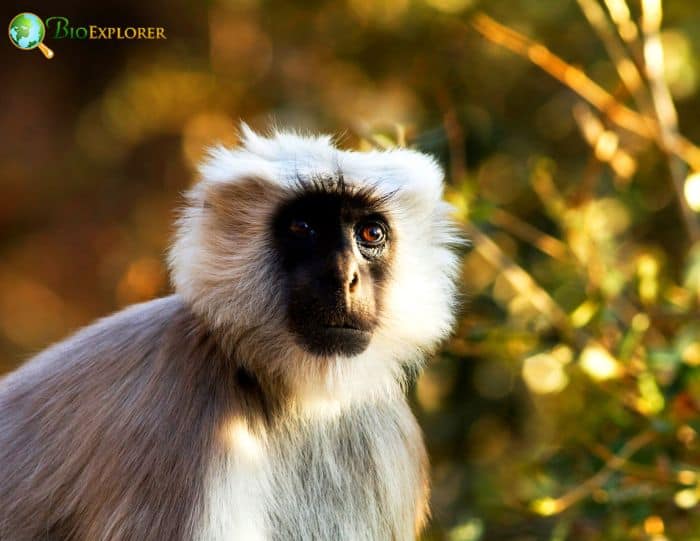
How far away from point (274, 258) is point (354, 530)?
2.96 ft

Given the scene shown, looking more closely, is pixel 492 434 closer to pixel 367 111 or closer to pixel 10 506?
pixel 367 111

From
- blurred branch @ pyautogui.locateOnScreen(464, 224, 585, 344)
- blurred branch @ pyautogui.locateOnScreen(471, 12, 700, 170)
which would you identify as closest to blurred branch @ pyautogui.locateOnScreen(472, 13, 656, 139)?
blurred branch @ pyautogui.locateOnScreen(471, 12, 700, 170)

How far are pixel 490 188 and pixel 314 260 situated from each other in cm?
343

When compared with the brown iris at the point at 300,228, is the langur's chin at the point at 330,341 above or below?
below

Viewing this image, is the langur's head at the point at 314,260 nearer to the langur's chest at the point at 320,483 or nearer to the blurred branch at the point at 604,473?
the langur's chest at the point at 320,483

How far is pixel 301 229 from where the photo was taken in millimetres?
3422

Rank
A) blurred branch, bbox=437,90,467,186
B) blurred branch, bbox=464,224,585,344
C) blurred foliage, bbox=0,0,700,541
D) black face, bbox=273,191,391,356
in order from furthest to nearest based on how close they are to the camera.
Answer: blurred branch, bbox=437,90,467,186 < blurred branch, bbox=464,224,585,344 < blurred foliage, bbox=0,0,700,541 < black face, bbox=273,191,391,356

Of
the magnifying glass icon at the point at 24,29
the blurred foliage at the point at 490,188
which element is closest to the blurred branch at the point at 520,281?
the blurred foliage at the point at 490,188

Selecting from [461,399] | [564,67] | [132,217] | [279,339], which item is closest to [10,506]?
[279,339]

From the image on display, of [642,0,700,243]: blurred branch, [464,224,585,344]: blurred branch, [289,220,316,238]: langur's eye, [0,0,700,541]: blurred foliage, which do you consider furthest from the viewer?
[464,224,585,344]: blurred branch

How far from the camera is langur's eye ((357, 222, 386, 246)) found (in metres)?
3.51

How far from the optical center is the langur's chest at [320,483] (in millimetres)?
3168

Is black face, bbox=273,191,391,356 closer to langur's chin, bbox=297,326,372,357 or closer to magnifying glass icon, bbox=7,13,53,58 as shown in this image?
langur's chin, bbox=297,326,372,357

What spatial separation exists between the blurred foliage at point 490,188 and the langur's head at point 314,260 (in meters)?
0.51
